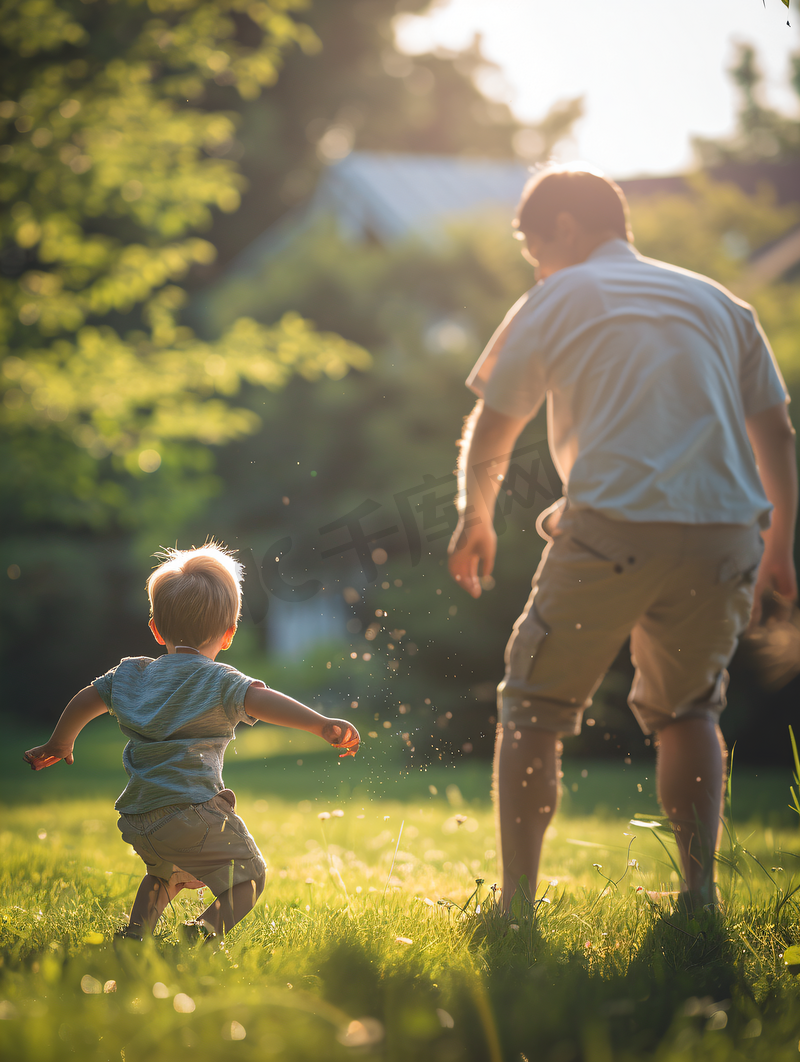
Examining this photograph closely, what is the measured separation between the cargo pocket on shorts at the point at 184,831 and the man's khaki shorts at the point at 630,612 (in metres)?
0.79

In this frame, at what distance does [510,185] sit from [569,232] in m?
18.1

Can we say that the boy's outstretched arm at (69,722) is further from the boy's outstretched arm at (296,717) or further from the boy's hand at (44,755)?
the boy's outstretched arm at (296,717)

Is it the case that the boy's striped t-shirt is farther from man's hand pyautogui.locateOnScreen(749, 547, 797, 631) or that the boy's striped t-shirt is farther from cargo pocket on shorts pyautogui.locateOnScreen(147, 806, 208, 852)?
man's hand pyautogui.locateOnScreen(749, 547, 797, 631)

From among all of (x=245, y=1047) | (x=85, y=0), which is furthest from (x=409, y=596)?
(x=245, y=1047)

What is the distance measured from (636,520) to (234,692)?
0.98 metres

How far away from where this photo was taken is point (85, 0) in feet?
22.5

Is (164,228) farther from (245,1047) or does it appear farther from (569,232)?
(245,1047)

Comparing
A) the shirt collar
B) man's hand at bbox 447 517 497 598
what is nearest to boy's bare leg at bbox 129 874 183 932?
→ man's hand at bbox 447 517 497 598

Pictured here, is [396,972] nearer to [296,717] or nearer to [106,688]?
[296,717]

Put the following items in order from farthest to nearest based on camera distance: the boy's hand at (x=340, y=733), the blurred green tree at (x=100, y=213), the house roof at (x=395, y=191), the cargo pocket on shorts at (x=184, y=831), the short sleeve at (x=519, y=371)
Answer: the house roof at (x=395, y=191) < the blurred green tree at (x=100, y=213) < the short sleeve at (x=519, y=371) < the cargo pocket on shorts at (x=184, y=831) < the boy's hand at (x=340, y=733)

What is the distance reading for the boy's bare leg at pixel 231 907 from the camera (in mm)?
1744

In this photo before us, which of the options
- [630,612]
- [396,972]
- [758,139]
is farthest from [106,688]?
[758,139]

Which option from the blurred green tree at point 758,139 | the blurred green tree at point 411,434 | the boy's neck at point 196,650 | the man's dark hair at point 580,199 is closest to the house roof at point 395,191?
the blurred green tree at point 411,434

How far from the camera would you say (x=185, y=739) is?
1.81 metres
